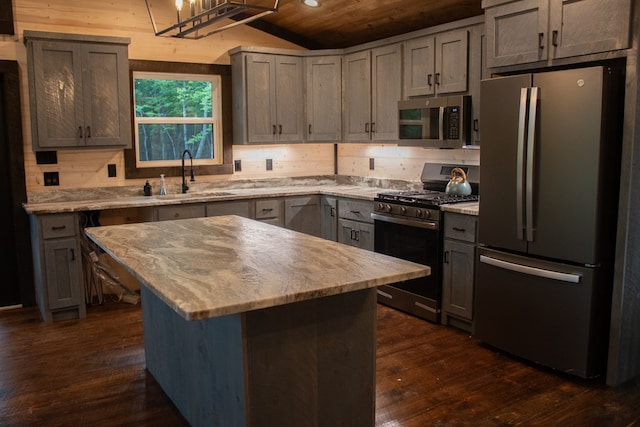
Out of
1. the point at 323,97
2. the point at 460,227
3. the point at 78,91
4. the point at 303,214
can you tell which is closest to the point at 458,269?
the point at 460,227

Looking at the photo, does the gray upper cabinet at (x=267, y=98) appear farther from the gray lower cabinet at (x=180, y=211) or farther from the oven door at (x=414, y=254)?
the oven door at (x=414, y=254)

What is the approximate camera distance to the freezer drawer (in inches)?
124

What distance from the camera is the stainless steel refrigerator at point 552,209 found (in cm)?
304

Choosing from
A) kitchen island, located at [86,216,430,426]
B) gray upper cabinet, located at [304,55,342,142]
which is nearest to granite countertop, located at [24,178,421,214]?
gray upper cabinet, located at [304,55,342,142]

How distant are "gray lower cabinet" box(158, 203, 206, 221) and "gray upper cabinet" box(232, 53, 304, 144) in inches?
35.9

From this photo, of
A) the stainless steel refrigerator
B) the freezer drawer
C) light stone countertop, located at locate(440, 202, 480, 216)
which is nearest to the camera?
the stainless steel refrigerator

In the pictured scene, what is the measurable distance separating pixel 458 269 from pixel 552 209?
101 centimetres

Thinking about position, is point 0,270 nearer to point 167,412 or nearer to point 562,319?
point 167,412

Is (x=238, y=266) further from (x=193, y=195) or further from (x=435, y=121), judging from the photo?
(x=193, y=195)

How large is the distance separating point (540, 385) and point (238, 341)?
204 cm

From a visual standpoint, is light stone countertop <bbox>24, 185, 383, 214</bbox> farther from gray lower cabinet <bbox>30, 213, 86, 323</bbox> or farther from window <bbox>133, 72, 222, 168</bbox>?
window <bbox>133, 72, 222, 168</bbox>

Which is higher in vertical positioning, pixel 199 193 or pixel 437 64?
pixel 437 64

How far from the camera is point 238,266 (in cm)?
236

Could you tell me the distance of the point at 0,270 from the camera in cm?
473
